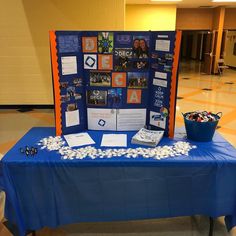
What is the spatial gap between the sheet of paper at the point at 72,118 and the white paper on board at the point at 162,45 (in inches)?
31.0

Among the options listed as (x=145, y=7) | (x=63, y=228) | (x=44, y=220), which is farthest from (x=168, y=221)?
(x=145, y=7)

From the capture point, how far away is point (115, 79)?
1.95 metres

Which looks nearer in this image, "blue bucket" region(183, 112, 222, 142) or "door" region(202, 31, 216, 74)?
"blue bucket" region(183, 112, 222, 142)

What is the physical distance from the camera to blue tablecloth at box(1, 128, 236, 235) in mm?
1623

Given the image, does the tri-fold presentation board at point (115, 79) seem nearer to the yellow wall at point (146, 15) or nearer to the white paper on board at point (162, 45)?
the white paper on board at point (162, 45)

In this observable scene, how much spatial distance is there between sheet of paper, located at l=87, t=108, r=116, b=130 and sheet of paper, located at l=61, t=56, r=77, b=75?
0.34 meters

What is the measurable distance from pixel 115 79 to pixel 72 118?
455 mm

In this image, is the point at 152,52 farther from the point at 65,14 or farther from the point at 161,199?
the point at 65,14

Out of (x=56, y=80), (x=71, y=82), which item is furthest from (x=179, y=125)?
(x=56, y=80)

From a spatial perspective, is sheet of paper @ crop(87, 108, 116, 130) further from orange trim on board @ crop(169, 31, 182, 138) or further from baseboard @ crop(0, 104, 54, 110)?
baseboard @ crop(0, 104, 54, 110)

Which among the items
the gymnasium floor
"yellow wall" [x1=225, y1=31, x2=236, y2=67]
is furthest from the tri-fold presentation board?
"yellow wall" [x1=225, y1=31, x2=236, y2=67]

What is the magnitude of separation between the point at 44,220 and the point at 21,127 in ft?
10.1

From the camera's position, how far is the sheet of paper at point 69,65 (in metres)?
1.85

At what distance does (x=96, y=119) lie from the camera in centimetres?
207
